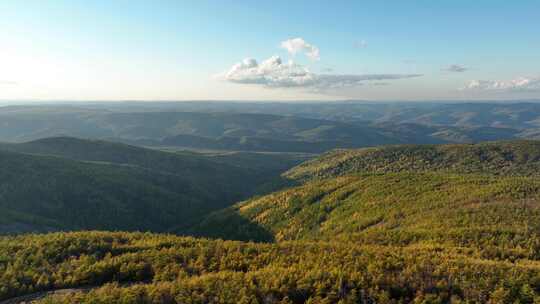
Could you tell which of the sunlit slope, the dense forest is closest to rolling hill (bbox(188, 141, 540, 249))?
the sunlit slope

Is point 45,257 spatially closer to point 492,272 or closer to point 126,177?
point 492,272

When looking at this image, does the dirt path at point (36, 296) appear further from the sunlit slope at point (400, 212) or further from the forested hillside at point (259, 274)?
the sunlit slope at point (400, 212)

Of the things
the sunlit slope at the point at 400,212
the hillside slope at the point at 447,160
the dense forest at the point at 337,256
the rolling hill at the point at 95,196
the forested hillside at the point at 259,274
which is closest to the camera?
the forested hillside at the point at 259,274

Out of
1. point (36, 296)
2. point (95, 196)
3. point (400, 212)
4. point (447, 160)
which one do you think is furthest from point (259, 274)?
point (447, 160)

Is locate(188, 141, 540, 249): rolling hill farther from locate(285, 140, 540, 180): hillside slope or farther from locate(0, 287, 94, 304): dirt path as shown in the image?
locate(0, 287, 94, 304): dirt path

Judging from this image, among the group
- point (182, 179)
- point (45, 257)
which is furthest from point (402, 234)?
point (182, 179)

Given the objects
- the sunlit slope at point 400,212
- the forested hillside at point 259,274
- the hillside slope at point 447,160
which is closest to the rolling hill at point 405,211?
the sunlit slope at point 400,212

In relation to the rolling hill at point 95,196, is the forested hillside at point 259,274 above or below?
above

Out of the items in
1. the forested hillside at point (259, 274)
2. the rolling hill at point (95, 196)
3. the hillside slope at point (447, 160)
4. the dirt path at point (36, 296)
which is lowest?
the rolling hill at point (95, 196)
